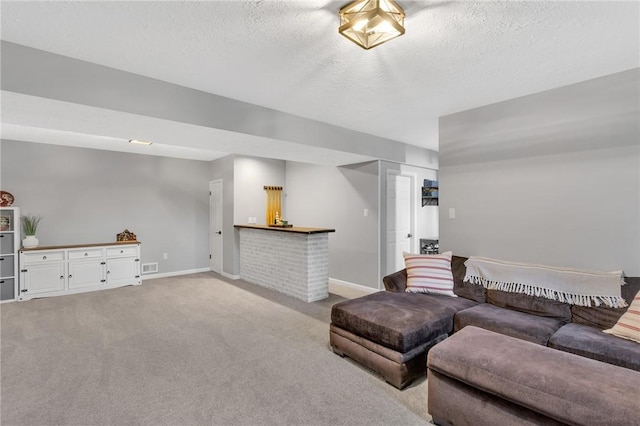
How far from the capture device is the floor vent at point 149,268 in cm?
592

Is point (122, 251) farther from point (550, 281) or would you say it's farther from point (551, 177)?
point (551, 177)

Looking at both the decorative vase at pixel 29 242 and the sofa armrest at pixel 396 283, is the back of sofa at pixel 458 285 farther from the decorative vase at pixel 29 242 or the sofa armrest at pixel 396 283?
the decorative vase at pixel 29 242

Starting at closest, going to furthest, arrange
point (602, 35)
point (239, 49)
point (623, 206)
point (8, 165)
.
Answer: point (602, 35) → point (239, 49) → point (623, 206) → point (8, 165)

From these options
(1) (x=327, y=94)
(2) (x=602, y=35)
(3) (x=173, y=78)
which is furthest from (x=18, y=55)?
(2) (x=602, y=35)

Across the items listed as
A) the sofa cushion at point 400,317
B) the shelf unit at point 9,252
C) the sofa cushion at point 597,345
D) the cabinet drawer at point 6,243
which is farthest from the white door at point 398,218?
the cabinet drawer at point 6,243

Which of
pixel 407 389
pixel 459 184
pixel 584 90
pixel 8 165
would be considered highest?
pixel 584 90

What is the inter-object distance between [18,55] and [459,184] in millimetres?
4094

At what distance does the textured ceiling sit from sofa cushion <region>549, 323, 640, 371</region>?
79.2 inches

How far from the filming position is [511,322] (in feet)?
7.91

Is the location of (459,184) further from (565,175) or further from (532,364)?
(532,364)

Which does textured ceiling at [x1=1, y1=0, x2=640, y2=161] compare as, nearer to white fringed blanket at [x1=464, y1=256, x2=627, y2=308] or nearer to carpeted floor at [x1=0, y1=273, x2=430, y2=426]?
white fringed blanket at [x1=464, y1=256, x2=627, y2=308]

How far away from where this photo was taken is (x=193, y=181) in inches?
259

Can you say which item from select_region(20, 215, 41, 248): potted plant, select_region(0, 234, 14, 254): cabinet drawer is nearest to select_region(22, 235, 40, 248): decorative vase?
select_region(20, 215, 41, 248): potted plant

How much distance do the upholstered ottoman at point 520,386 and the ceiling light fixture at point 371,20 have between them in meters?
1.94
